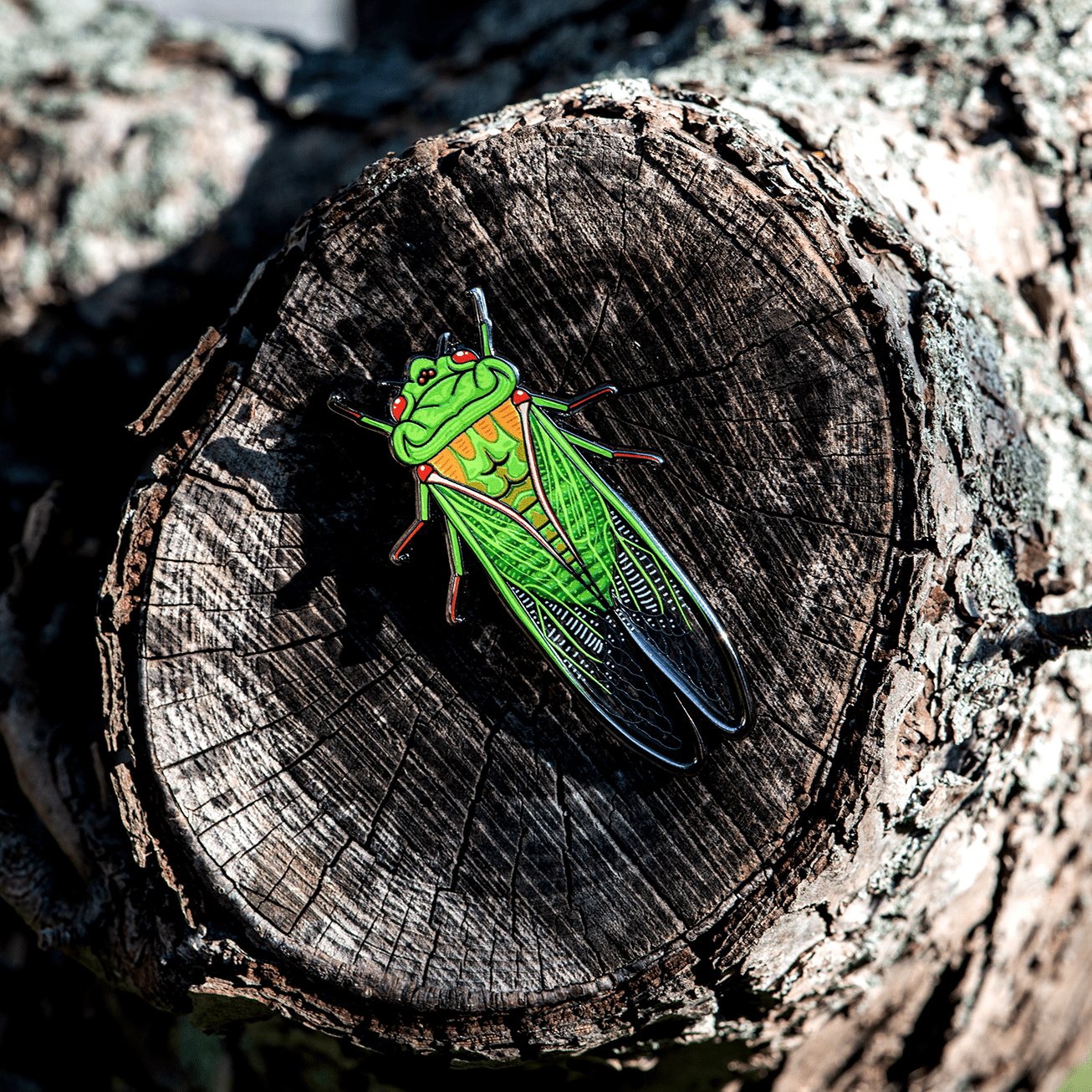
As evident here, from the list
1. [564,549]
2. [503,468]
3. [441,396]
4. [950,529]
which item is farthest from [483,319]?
[950,529]

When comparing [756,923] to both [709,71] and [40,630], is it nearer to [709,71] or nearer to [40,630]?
[40,630]

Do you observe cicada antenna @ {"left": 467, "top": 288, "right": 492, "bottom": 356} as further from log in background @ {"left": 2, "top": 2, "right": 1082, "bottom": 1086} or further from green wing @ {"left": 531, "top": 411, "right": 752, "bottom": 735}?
green wing @ {"left": 531, "top": 411, "right": 752, "bottom": 735}

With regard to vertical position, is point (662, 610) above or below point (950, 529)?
above

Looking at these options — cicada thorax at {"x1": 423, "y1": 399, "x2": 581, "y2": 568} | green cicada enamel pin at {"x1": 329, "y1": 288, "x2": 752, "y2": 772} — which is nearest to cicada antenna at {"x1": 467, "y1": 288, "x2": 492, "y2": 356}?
green cicada enamel pin at {"x1": 329, "y1": 288, "x2": 752, "y2": 772}

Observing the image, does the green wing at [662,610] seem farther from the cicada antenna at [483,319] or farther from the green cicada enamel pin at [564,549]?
the cicada antenna at [483,319]

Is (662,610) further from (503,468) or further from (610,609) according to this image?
(503,468)

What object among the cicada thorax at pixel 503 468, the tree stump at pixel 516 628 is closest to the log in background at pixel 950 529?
the tree stump at pixel 516 628
